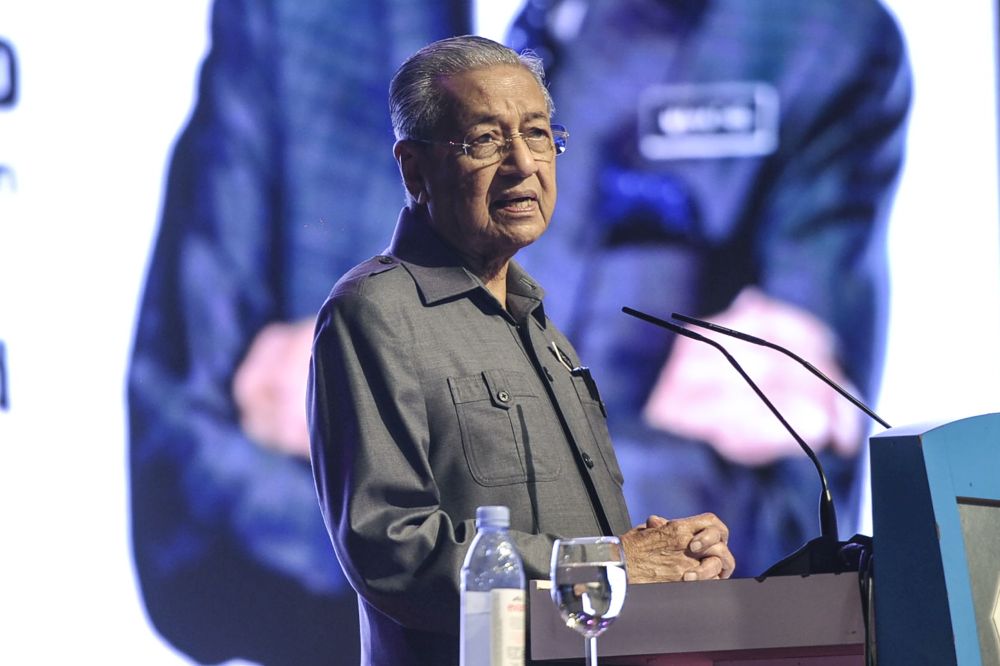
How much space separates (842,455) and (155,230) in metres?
1.91

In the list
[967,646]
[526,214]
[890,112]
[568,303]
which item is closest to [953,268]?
[890,112]

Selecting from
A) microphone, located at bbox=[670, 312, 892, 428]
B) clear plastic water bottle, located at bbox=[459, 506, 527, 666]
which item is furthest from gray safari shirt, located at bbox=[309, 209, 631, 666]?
microphone, located at bbox=[670, 312, 892, 428]

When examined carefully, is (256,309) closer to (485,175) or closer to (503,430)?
(485,175)

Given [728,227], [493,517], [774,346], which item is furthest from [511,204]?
[728,227]

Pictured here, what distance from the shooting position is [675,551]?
1.83 metres

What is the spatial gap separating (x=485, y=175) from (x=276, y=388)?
1.59 metres

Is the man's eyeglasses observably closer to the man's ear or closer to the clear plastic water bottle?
the man's ear

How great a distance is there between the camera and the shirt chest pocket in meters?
1.97

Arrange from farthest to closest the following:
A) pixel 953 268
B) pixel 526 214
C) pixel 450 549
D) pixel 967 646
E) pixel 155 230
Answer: pixel 155 230 → pixel 953 268 → pixel 526 214 → pixel 450 549 → pixel 967 646

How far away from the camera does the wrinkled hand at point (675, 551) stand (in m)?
1.81

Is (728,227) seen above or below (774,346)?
above

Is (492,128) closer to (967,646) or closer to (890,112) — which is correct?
(967,646)

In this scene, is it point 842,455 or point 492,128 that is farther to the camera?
point 842,455

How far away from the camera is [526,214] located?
2199mm
